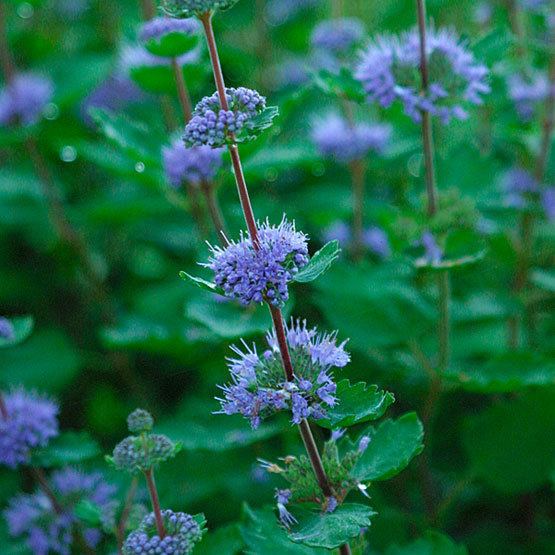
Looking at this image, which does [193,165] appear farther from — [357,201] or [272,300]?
[272,300]

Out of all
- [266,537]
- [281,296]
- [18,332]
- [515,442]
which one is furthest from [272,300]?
[515,442]

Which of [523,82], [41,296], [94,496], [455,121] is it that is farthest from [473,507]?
[41,296]

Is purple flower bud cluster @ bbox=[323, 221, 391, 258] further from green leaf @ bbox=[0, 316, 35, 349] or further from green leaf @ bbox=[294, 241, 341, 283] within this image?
green leaf @ bbox=[294, 241, 341, 283]

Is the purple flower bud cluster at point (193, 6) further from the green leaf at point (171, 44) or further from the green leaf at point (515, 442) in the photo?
the green leaf at point (515, 442)

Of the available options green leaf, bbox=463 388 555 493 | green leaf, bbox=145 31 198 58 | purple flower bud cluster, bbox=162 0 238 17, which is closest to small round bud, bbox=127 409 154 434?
purple flower bud cluster, bbox=162 0 238 17

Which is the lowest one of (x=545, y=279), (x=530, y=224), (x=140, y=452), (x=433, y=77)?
(x=140, y=452)
